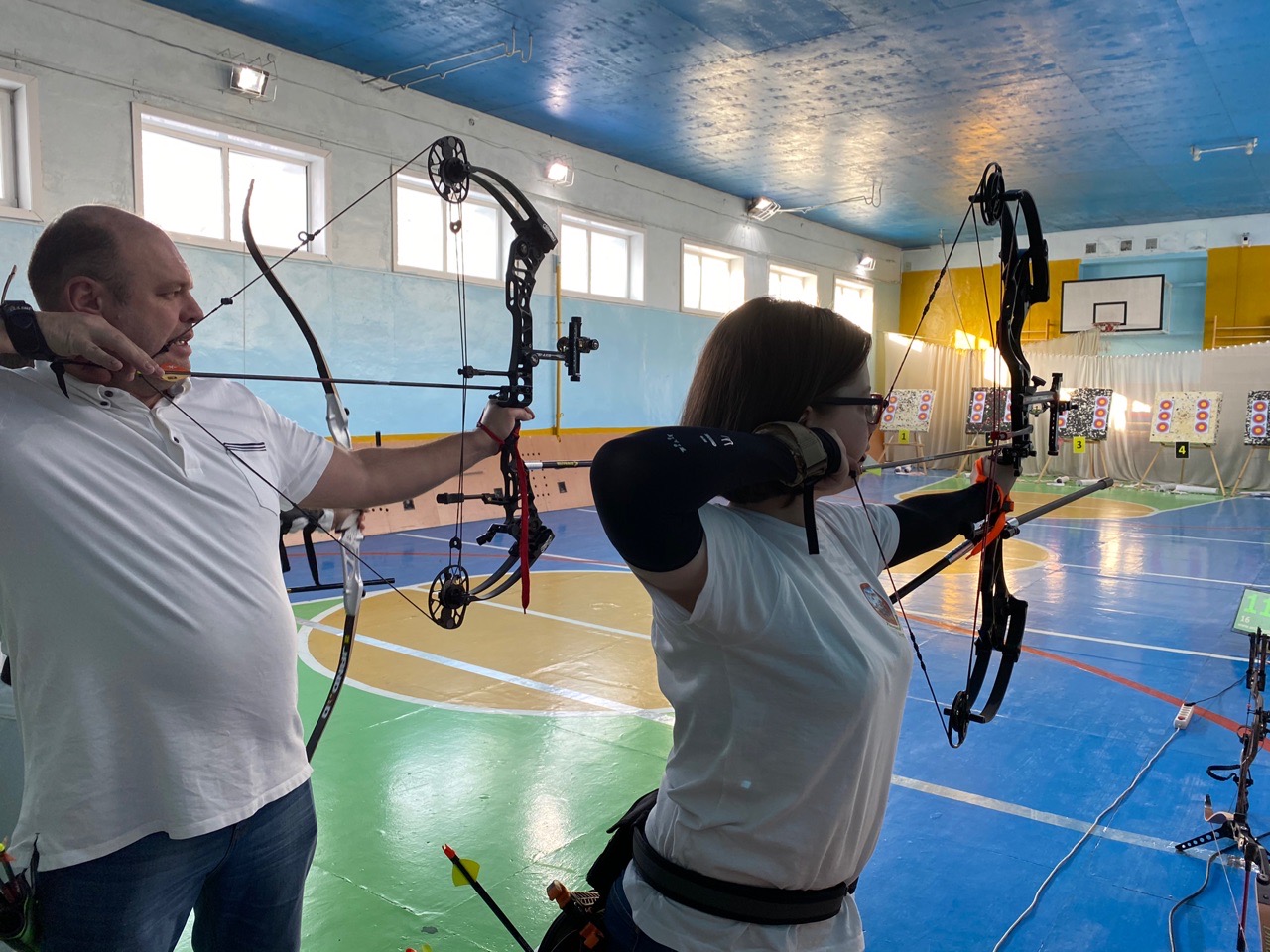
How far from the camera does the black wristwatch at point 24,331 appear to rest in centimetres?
100

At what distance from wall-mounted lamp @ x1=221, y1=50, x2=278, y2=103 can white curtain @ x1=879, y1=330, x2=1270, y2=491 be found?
303 inches

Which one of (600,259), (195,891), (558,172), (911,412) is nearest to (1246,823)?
(195,891)

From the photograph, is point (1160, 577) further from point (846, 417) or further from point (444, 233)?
point (444, 233)

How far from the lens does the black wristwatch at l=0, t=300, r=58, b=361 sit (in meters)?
1.00

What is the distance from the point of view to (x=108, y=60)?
6246mm

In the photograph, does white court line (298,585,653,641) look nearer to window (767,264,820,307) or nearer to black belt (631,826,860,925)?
black belt (631,826,860,925)

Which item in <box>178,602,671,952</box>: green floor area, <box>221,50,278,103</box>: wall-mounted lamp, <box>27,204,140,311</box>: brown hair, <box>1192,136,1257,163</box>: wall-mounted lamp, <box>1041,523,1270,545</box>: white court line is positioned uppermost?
<box>1192,136,1257,163</box>: wall-mounted lamp

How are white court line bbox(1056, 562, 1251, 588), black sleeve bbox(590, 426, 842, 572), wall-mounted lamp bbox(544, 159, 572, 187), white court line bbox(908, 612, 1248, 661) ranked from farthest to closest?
wall-mounted lamp bbox(544, 159, 572, 187)
white court line bbox(1056, 562, 1251, 588)
white court line bbox(908, 612, 1248, 661)
black sleeve bbox(590, 426, 842, 572)

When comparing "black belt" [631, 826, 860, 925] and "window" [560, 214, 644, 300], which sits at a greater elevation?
"window" [560, 214, 644, 300]

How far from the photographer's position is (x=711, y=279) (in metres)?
12.4

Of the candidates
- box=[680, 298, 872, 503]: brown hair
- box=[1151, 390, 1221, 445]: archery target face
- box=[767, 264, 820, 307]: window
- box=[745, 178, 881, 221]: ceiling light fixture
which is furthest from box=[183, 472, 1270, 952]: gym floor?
box=[767, 264, 820, 307]: window

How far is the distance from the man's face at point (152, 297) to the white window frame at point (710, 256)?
10.7m

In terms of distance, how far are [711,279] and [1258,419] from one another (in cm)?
722

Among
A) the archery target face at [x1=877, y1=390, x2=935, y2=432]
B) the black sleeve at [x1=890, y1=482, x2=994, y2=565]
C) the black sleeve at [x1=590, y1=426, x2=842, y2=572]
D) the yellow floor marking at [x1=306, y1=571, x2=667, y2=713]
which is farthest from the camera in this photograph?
the archery target face at [x1=877, y1=390, x2=935, y2=432]
